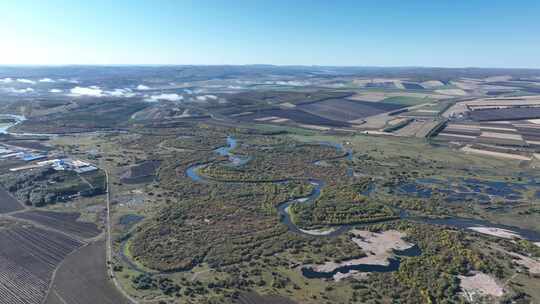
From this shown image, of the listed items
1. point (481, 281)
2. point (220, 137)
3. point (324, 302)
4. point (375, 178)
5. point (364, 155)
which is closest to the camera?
point (324, 302)

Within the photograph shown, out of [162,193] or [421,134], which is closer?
[162,193]

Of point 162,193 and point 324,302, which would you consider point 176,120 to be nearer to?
point 162,193

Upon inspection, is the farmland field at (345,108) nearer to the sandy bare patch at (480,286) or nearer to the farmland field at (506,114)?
the farmland field at (506,114)

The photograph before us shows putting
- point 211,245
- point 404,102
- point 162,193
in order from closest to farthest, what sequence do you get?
point 211,245
point 162,193
point 404,102

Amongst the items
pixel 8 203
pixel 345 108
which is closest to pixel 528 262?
pixel 8 203

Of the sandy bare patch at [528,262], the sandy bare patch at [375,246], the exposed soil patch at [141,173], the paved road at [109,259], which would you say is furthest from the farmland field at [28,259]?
the sandy bare patch at [528,262]

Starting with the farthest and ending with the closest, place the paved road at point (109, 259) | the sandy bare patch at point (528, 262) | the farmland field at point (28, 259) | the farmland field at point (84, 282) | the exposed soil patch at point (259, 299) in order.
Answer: the sandy bare patch at point (528, 262), the farmland field at point (28, 259), the paved road at point (109, 259), the farmland field at point (84, 282), the exposed soil patch at point (259, 299)

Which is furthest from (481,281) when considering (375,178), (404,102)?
(404,102)
